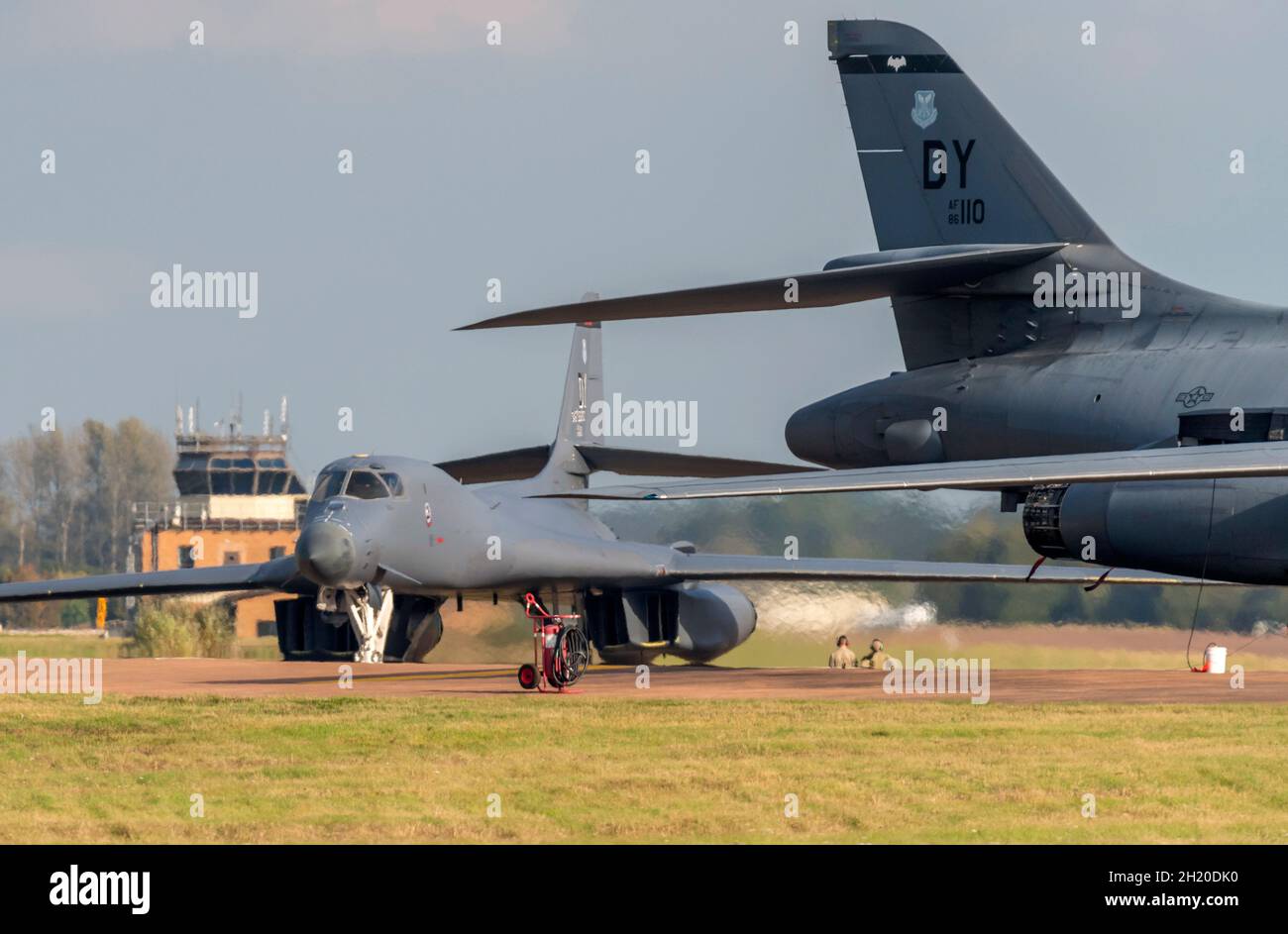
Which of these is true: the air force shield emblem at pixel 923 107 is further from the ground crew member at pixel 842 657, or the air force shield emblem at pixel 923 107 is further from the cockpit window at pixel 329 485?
the ground crew member at pixel 842 657

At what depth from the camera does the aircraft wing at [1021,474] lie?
12578 millimetres

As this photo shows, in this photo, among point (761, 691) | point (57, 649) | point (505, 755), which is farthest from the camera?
point (57, 649)

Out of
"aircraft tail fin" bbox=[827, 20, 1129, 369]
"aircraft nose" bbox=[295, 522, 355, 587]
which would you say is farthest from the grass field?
"aircraft nose" bbox=[295, 522, 355, 587]

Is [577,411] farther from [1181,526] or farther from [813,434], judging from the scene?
[1181,526]

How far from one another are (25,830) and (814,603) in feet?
59.8

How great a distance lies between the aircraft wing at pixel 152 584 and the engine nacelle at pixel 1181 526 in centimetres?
1415

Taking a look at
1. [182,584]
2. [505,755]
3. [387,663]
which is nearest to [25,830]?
[505,755]

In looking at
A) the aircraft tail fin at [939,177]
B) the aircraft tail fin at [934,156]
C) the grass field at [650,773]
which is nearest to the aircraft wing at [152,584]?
the grass field at [650,773]

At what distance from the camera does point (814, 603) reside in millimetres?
26547

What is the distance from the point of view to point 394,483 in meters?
23.3

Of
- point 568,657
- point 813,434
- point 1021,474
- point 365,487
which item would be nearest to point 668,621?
point 365,487

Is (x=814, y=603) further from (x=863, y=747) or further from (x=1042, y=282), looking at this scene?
(x=863, y=747)
